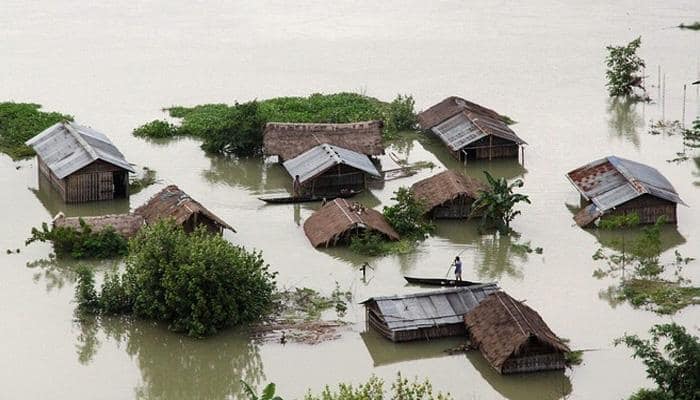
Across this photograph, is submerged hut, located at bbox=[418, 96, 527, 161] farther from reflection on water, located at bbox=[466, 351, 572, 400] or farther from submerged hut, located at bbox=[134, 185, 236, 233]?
reflection on water, located at bbox=[466, 351, 572, 400]

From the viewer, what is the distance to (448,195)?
26859mm

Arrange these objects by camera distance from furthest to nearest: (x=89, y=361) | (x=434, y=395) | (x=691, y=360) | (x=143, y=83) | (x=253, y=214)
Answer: (x=143, y=83)
(x=253, y=214)
(x=89, y=361)
(x=434, y=395)
(x=691, y=360)

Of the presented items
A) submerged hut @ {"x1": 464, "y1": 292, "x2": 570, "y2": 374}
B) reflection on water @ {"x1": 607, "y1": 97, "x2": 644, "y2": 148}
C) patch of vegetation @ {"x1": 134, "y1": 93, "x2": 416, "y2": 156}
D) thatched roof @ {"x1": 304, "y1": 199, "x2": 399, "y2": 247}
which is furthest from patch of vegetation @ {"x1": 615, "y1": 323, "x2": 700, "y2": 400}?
reflection on water @ {"x1": 607, "y1": 97, "x2": 644, "y2": 148}

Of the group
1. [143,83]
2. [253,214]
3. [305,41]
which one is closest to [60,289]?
[253,214]

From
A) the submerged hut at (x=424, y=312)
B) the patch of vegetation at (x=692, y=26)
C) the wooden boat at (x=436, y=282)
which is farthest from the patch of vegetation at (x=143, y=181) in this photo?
the patch of vegetation at (x=692, y=26)

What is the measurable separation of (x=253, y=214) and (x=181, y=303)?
A: 6.54 metres

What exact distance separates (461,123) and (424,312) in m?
11.0

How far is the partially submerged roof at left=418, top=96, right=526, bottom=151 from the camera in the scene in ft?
102

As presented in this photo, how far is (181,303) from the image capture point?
21531mm

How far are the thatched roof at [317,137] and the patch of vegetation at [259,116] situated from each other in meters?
0.94

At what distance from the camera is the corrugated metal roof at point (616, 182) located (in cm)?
2650

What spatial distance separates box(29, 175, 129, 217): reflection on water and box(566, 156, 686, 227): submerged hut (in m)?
10.3

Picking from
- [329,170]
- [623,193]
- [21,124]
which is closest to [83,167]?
[329,170]

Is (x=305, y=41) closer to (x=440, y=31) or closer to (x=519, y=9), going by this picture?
(x=440, y=31)
